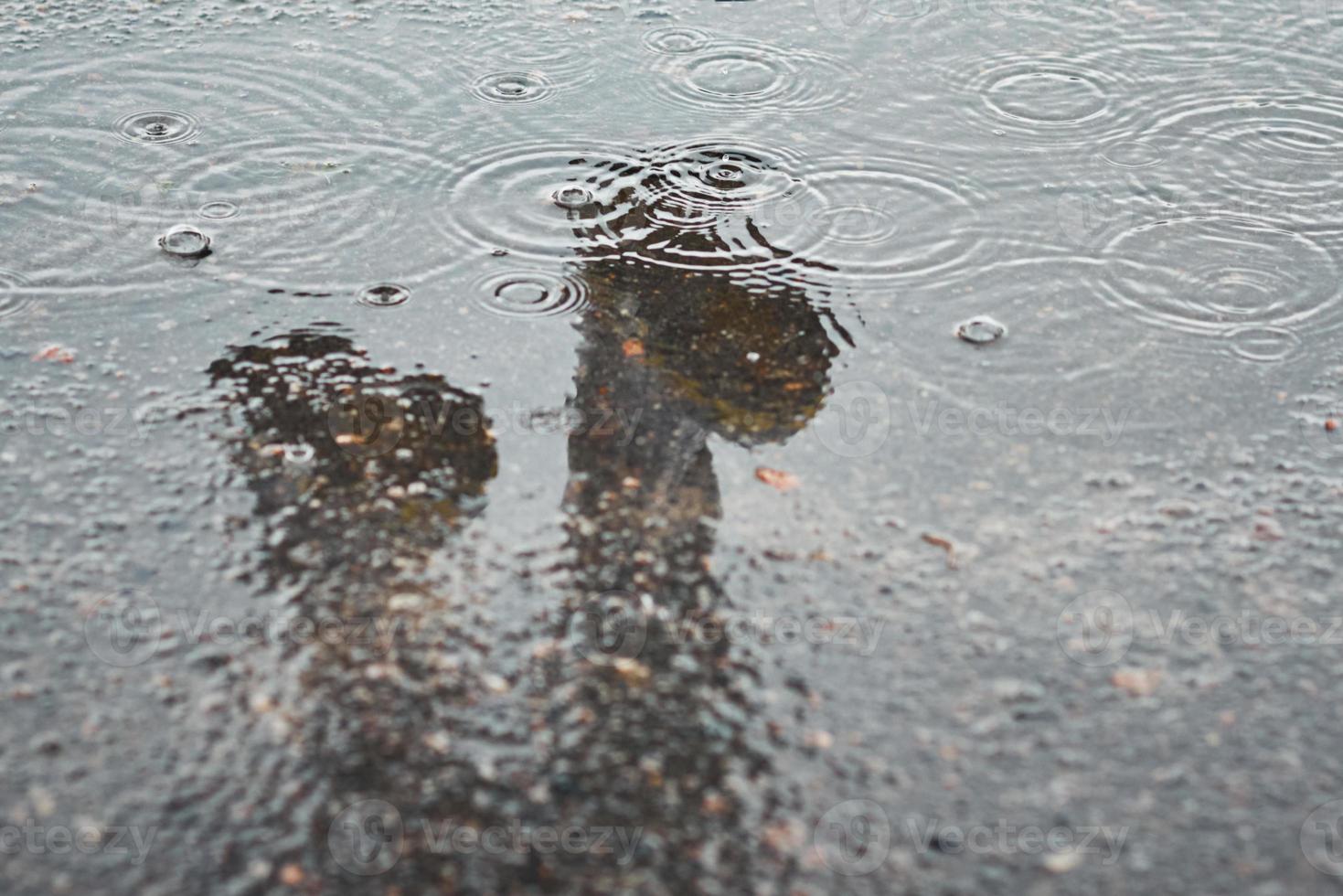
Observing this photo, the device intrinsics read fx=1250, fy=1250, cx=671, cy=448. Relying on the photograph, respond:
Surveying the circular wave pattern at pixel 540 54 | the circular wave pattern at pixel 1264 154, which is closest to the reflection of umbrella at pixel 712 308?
the circular wave pattern at pixel 540 54

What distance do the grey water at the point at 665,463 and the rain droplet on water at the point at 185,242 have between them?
0.03m

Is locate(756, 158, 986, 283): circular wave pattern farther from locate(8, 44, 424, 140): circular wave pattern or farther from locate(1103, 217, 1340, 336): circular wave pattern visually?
locate(8, 44, 424, 140): circular wave pattern

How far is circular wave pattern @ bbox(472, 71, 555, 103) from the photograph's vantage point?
15.4 feet

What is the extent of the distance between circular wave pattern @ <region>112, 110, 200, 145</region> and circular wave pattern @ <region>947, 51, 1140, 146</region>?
2819 millimetres

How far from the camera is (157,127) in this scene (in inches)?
175

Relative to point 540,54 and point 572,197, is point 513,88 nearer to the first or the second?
point 540,54

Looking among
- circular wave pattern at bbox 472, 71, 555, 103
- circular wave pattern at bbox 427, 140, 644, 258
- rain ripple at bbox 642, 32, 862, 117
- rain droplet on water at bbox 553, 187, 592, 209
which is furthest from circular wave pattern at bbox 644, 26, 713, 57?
rain droplet on water at bbox 553, 187, 592, 209

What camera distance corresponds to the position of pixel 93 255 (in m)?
3.84

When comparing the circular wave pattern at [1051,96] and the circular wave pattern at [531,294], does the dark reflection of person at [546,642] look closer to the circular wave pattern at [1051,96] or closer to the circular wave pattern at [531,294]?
the circular wave pattern at [531,294]

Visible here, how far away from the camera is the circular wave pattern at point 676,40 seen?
16.6ft

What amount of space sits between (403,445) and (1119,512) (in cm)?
180

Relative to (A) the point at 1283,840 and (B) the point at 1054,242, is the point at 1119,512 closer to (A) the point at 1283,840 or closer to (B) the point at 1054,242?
(A) the point at 1283,840

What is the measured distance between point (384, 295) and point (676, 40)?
2.04m

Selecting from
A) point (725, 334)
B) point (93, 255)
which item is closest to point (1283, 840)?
point (725, 334)
